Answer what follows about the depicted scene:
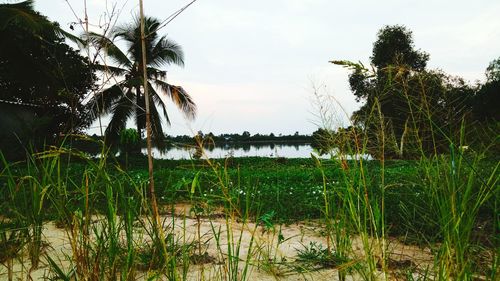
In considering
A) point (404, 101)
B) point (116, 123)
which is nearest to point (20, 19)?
point (116, 123)

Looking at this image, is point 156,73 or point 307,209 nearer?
point 307,209

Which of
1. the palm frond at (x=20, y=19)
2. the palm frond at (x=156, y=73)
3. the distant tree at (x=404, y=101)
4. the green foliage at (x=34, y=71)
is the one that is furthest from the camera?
the palm frond at (x=156, y=73)

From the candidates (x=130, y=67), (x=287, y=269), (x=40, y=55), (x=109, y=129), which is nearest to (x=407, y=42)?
(x=130, y=67)

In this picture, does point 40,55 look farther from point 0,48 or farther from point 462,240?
point 462,240

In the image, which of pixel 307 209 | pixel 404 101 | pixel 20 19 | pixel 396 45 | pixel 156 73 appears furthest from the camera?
pixel 396 45

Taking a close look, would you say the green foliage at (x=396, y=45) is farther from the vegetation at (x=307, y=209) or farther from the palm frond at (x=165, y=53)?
the vegetation at (x=307, y=209)

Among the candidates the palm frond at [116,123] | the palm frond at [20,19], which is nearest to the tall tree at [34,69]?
the palm frond at [20,19]

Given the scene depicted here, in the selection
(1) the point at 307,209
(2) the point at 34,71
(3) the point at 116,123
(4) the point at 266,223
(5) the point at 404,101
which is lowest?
(1) the point at 307,209

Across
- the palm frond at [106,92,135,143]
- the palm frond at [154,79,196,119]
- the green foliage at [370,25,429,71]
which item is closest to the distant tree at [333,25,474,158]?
the green foliage at [370,25,429,71]

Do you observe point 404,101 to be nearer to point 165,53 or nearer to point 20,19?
point 20,19

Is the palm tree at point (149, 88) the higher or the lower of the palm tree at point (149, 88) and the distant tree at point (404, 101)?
the higher

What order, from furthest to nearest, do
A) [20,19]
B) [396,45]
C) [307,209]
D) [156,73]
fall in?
[396,45] < [156,73] < [20,19] < [307,209]

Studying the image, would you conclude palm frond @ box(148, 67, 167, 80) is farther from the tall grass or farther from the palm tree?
the tall grass

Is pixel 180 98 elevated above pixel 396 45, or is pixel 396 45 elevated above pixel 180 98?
pixel 396 45
